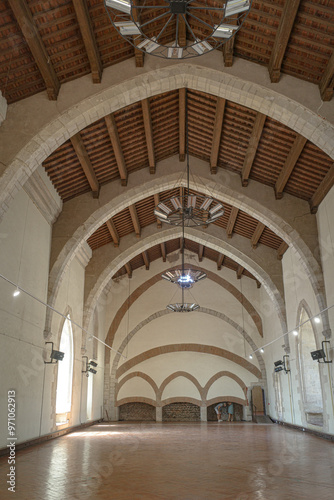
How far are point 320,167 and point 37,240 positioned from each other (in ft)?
25.8

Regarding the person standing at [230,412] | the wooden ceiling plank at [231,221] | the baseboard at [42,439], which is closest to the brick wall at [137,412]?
the person standing at [230,412]

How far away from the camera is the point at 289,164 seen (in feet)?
37.0

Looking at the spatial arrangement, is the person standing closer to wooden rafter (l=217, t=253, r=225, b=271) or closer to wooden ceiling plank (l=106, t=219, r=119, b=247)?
wooden rafter (l=217, t=253, r=225, b=271)

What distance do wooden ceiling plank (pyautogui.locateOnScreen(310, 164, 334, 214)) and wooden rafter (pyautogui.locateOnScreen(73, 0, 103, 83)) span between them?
6137 mm

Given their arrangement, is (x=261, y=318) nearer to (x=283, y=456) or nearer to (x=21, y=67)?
(x=283, y=456)

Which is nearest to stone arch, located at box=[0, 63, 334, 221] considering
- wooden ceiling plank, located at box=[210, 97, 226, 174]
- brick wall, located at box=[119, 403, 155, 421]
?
wooden ceiling plank, located at box=[210, 97, 226, 174]

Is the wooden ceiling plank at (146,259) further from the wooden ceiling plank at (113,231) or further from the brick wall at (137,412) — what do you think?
the brick wall at (137,412)

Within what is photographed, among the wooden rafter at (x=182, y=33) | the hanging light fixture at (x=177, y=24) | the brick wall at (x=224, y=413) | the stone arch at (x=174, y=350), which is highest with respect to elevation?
A: the wooden rafter at (x=182, y=33)

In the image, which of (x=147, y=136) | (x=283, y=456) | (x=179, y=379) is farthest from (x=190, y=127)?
(x=179, y=379)

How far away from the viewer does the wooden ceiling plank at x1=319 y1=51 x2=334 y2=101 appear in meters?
7.99

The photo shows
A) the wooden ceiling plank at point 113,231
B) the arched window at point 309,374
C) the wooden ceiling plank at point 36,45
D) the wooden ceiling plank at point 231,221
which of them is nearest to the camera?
the wooden ceiling plank at point 36,45

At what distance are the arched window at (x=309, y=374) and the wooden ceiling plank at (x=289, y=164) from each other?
4.01 meters

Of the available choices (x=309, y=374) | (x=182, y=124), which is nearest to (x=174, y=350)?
(x=309, y=374)

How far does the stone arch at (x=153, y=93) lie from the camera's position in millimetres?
8297
